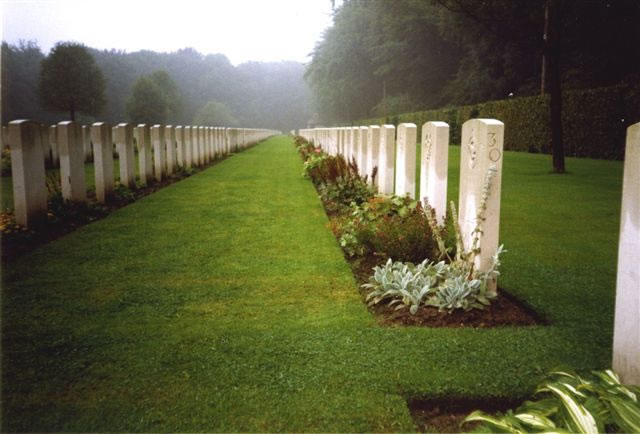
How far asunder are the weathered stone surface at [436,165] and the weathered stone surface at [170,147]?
7621mm

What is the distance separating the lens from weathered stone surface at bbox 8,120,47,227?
536cm

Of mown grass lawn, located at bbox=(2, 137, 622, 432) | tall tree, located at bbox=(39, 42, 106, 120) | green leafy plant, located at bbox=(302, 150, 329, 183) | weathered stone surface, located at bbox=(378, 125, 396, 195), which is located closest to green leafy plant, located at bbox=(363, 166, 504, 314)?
mown grass lawn, located at bbox=(2, 137, 622, 432)

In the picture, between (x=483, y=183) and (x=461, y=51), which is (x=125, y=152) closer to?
(x=483, y=183)

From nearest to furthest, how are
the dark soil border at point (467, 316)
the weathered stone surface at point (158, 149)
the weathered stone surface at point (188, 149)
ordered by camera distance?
the dark soil border at point (467, 316)
the weathered stone surface at point (158, 149)
the weathered stone surface at point (188, 149)

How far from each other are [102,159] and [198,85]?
369ft

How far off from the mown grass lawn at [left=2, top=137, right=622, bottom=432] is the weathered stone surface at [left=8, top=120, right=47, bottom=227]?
604 mm

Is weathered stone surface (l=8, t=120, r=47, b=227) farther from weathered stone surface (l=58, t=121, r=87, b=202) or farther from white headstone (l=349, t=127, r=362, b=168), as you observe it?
white headstone (l=349, t=127, r=362, b=168)

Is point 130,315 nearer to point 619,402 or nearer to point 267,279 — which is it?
point 267,279

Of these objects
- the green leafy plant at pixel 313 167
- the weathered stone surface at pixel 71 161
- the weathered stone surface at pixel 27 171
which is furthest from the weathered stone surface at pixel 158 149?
the weathered stone surface at pixel 27 171

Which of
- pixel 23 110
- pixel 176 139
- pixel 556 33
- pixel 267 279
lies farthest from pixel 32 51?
pixel 267 279

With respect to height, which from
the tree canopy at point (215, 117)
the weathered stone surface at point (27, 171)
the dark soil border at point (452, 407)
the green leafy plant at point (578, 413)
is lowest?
the dark soil border at point (452, 407)

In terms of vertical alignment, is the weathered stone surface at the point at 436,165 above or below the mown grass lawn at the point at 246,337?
above

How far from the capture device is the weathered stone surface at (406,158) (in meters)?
5.40

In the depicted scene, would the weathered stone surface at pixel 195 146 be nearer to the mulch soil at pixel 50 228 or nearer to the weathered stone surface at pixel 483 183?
the mulch soil at pixel 50 228
